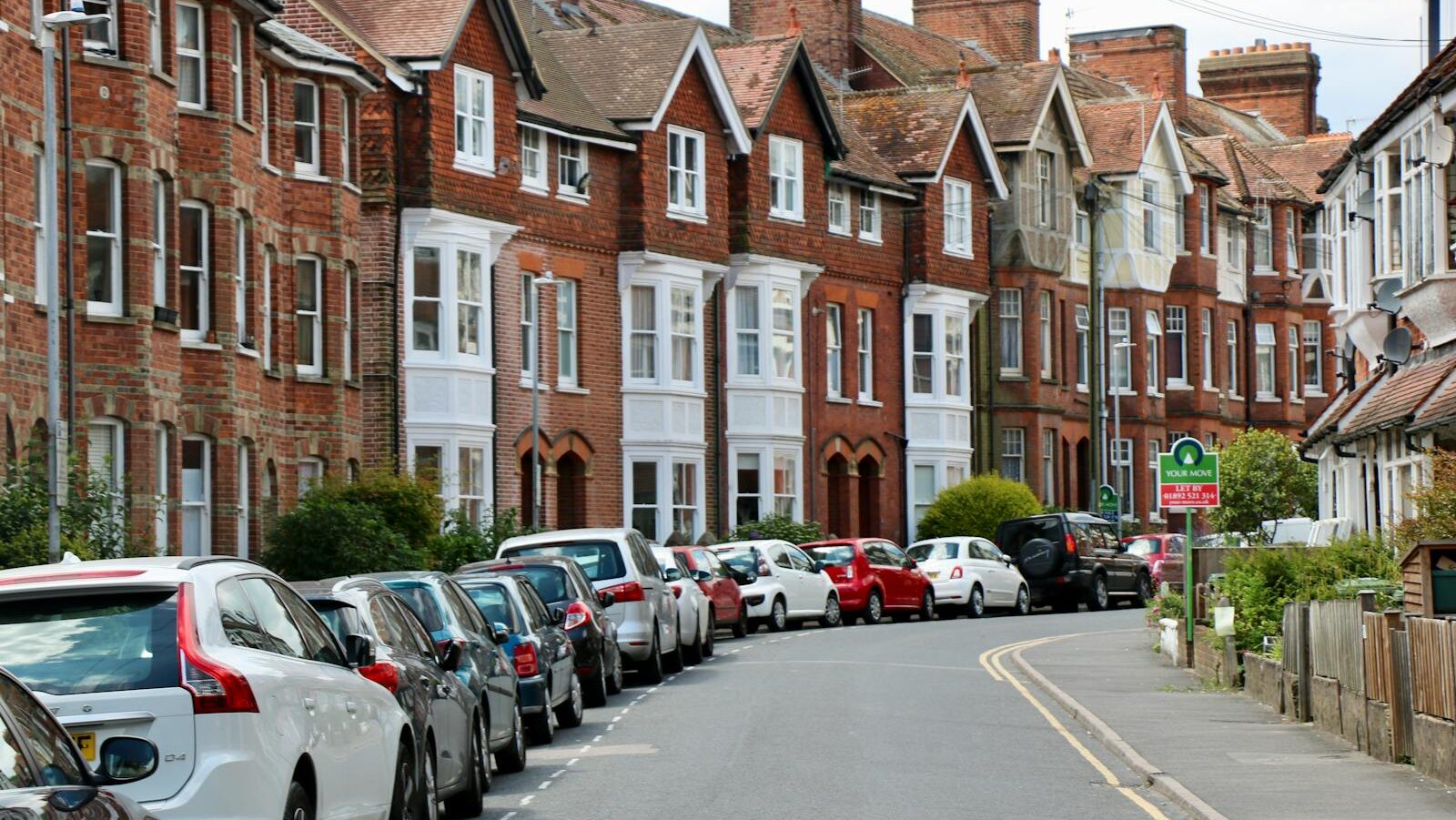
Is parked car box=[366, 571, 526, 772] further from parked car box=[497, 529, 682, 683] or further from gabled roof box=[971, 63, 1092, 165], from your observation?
gabled roof box=[971, 63, 1092, 165]

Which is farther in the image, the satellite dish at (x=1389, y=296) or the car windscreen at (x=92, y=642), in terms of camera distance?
the satellite dish at (x=1389, y=296)

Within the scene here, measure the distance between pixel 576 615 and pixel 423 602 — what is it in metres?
5.95

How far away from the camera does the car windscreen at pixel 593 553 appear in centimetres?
2605

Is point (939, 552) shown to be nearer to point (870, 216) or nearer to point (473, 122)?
point (870, 216)

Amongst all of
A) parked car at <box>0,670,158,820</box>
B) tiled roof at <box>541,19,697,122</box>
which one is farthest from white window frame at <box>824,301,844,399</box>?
parked car at <box>0,670,158,820</box>

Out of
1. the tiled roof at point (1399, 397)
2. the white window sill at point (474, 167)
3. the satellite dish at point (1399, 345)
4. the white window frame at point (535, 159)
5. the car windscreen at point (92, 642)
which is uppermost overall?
the white window frame at point (535, 159)

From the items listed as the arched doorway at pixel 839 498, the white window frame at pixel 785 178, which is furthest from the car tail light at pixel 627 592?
the arched doorway at pixel 839 498

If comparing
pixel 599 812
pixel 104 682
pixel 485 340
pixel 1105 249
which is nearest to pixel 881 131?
pixel 1105 249

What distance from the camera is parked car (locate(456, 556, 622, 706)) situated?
22828 millimetres

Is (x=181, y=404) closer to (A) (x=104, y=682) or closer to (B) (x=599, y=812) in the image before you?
(B) (x=599, y=812)

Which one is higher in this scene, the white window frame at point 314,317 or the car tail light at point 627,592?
the white window frame at point 314,317

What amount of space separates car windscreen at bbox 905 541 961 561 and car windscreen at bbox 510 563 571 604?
22.7 metres

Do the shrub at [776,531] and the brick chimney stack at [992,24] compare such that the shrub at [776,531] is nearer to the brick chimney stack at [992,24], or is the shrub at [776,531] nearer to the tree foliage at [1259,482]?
the tree foliage at [1259,482]

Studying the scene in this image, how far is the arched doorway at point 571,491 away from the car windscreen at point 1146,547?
13642 mm
